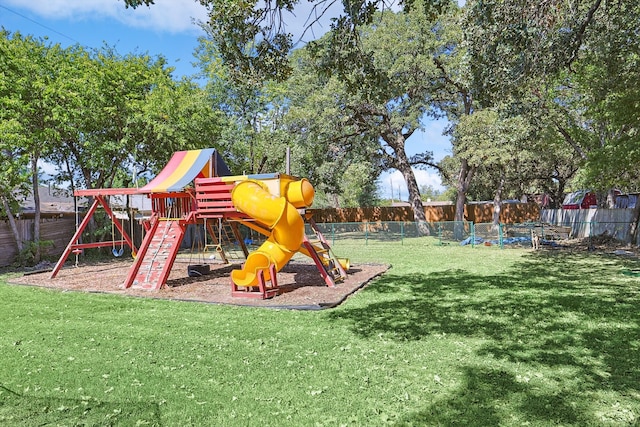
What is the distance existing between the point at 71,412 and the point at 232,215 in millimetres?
6835

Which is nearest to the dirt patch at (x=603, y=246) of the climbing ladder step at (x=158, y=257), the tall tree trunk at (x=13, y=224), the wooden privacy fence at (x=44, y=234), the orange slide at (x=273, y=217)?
the orange slide at (x=273, y=217)

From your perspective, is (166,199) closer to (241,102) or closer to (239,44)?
(239,44)

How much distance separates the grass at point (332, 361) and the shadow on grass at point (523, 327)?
0.02 metres

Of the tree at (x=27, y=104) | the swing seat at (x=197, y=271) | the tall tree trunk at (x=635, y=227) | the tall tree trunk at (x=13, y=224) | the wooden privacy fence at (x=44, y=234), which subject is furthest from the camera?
the tall tree trunk at (x=635, y=227)

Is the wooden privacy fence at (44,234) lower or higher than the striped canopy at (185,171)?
lower

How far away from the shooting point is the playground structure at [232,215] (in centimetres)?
916

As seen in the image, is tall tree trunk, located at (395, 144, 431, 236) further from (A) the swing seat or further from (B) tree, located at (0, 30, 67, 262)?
(B) tree, located at (0, 30, 67, 262)

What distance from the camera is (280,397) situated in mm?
4113

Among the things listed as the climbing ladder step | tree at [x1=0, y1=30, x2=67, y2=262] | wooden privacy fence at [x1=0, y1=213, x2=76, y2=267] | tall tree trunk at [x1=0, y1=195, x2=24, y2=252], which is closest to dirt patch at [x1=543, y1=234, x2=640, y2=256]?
the climbing ladder step

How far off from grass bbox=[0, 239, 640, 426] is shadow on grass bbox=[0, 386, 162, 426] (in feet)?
0.06

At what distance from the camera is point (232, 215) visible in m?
10.4

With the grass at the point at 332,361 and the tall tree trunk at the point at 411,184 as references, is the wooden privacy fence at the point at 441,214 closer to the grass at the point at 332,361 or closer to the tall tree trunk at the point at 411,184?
the tall tree trunk at the point at 411,184

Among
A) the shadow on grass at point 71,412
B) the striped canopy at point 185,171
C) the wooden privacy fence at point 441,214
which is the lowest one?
the shadow on grass at point 71,412

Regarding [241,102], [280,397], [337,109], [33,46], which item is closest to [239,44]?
[280,397]
